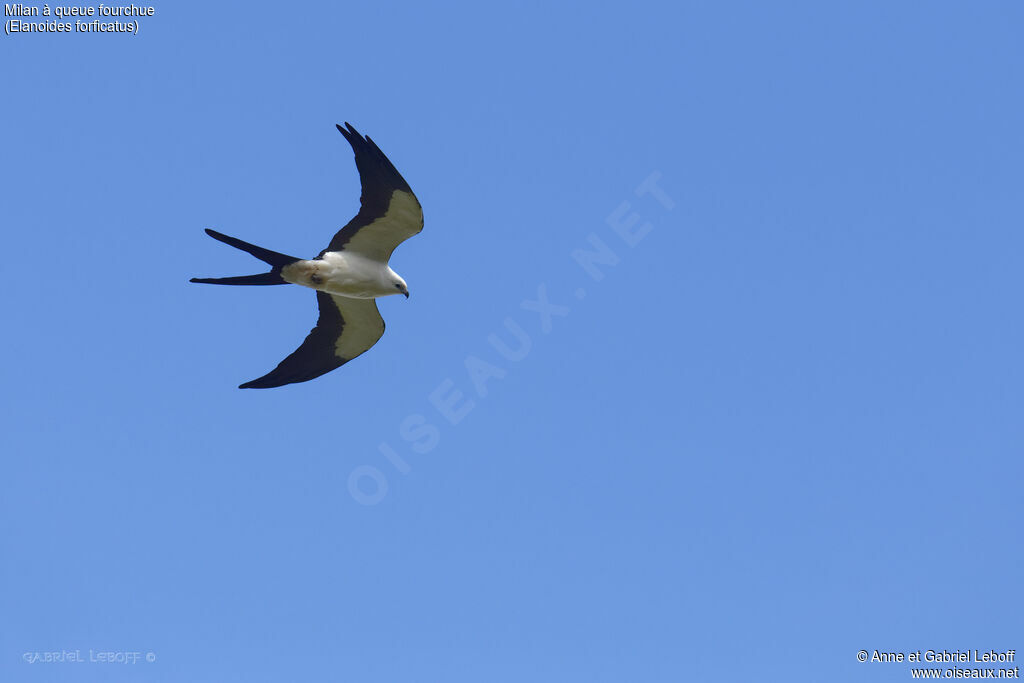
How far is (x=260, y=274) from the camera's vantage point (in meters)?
12.0

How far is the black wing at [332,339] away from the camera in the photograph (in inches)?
523

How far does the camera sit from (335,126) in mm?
11062

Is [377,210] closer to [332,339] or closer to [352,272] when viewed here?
[352,272]

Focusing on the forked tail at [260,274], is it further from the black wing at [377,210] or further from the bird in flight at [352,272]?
the black wing at [377,210]

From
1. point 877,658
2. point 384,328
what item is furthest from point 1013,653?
point 384,328

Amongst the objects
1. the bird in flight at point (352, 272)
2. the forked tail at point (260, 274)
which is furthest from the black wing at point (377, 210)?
the forked tail at point (260, 274)

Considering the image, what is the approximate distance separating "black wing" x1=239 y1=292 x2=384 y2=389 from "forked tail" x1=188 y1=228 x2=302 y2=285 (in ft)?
3.62

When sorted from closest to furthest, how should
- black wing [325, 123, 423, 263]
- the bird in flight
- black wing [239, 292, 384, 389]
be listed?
1. black wing [325, 123, 423, 263]
2. the bird in flight
3. black wing [239, 292, 384, 389]

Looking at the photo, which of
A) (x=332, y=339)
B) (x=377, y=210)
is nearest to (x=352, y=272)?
(x=377, y=210)

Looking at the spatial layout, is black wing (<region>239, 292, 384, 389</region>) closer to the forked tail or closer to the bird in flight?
the bird in flight

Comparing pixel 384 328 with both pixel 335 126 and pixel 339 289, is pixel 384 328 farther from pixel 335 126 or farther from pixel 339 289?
pixel 335 126

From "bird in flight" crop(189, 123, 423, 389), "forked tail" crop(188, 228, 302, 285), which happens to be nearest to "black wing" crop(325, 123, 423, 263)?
"bird in flight" crop(189, 123, 423, 389)

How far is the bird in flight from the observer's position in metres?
11.6

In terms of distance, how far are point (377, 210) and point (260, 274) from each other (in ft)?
5.56
